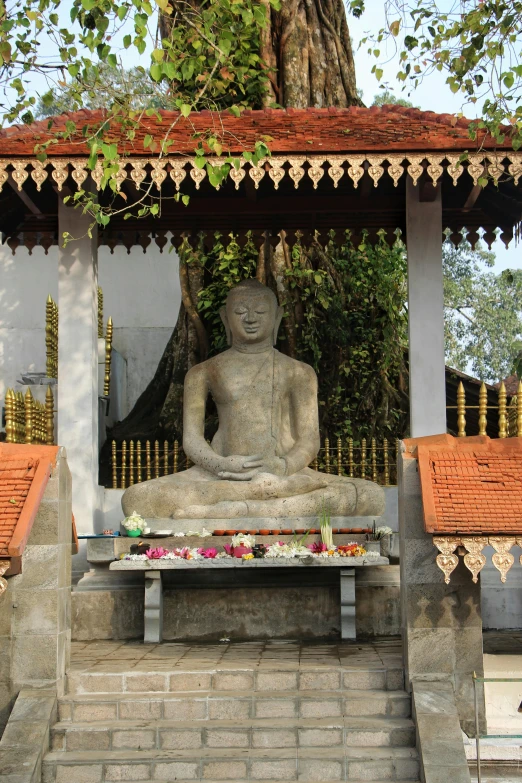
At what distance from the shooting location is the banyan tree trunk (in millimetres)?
14711

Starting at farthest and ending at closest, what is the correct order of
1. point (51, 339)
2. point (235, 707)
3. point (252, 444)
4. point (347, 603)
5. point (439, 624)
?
point (51, 339), point (252, 444), point (347, 603), point (439, 624), point (235, 707)

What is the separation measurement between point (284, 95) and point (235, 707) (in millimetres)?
9108

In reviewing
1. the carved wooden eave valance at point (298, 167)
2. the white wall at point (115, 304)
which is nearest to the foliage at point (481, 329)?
the white wall at point (115, 304)

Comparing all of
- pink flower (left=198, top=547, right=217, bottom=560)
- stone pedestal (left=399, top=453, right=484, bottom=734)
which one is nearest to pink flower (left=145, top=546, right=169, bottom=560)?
pink flower (left=198, top=547, right=217, bottom=560)

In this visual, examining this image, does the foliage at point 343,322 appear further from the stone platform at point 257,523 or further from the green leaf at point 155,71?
the green leaf at point 155,71

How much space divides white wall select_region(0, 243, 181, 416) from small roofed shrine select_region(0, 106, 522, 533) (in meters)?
4.48

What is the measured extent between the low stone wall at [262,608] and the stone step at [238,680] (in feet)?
6.27

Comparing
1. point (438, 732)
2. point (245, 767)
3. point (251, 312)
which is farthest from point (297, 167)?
point (245, 767)

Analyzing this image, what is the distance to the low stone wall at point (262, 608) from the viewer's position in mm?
10258

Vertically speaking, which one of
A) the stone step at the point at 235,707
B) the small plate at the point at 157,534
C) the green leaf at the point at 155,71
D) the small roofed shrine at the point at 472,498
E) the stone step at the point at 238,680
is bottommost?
the stone step at the point at 235,707

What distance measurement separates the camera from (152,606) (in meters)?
10.0

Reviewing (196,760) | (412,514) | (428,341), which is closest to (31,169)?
(428,341)

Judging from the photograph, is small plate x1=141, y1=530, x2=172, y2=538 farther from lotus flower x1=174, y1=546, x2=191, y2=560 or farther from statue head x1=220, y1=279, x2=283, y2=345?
statue head x1=220, y1=279, x2=283, y2=345

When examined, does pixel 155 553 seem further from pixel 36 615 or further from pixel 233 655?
pixel 36 615
